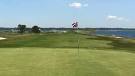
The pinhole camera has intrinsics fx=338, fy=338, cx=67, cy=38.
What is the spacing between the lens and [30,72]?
20.2 m

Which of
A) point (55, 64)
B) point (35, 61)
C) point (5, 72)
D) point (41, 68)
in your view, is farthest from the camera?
point (35, 61)

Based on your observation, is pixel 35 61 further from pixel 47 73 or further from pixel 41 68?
pixel 47 73

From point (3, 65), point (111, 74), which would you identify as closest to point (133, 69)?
point (111, 74)

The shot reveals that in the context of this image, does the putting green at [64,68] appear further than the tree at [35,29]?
No

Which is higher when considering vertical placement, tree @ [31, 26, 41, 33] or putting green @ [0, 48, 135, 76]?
putting green @ [0, 48, 135, 76]

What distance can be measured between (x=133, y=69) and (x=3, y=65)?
346 inches

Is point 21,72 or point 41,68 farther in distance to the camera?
point 41,68

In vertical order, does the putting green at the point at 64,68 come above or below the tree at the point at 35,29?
above

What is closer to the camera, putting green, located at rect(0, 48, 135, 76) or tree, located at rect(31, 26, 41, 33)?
putting green, located at rect(0, 48, 135, 76)

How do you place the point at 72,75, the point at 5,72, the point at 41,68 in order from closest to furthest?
the point at 72,75
the point at 5,72
the point at 41,68

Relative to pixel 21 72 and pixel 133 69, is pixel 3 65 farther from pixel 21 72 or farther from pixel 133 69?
pixel 133 69

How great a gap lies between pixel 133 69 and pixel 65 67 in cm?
441

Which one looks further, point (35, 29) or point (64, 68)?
point (35, 29)

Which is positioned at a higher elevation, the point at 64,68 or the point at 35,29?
the point at 64,68
